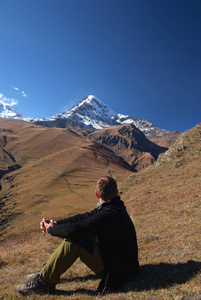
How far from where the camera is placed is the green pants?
430 cm

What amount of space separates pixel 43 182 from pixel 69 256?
9612 cm

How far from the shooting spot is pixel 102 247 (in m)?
4.38

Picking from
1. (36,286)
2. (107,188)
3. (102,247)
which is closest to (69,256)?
(102,247)

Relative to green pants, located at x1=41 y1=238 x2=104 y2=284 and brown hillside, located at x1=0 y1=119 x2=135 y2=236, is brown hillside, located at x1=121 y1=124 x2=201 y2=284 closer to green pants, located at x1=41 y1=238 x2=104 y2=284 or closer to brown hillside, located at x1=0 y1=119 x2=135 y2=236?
green pants, located at x1=41 y1=238 x2=104 y2=284

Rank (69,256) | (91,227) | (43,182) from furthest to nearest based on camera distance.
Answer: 1. (43,182)
2. (69,256)
3. (91,227)

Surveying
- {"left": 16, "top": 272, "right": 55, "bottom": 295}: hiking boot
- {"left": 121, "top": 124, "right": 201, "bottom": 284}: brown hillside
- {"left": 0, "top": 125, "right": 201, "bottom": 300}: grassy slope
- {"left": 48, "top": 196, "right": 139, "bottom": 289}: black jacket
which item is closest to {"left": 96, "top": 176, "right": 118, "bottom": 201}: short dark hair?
{"left": 48, "top": 196, "right": 139, "bottom": 289}: black jacket

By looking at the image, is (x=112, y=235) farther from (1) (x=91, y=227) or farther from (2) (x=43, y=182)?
(2) (x=43, y=182)

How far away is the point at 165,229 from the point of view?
9.15 metres

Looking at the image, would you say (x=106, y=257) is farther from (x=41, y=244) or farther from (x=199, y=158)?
(x=199, y=158)

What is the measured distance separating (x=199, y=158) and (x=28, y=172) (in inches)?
4363

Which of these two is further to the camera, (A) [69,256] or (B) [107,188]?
(B) [107,188]

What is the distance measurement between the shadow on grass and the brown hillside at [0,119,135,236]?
52.7 metres

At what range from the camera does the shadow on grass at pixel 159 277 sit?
4.23 m

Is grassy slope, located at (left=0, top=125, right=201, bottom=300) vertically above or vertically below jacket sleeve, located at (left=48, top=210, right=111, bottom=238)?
below
